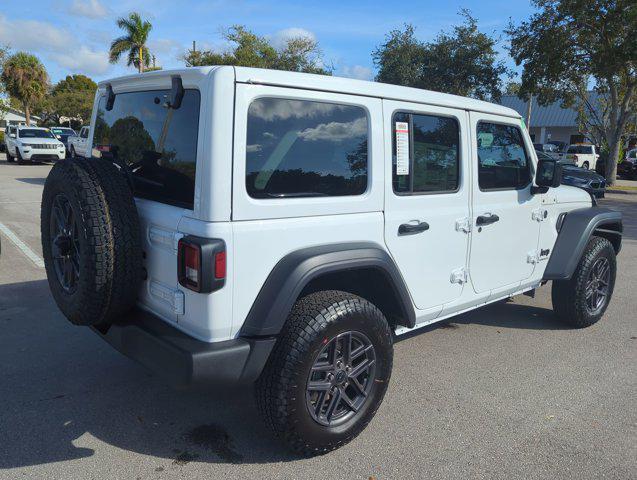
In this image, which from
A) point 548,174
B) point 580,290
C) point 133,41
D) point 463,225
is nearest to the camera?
point 463,225

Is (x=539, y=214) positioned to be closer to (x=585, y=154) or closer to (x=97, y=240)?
(x=97, y=240)

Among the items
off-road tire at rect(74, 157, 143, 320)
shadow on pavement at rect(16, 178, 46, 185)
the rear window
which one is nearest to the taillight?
the rear window

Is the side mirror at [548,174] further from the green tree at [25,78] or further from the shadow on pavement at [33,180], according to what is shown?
the green tree at [25,78]

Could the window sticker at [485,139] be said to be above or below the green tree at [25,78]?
below

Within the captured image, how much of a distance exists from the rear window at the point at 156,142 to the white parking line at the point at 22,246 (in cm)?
395

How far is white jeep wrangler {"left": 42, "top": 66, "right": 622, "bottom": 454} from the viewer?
247 cm

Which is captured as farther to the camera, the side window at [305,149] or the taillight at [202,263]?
the side window at [305,149]

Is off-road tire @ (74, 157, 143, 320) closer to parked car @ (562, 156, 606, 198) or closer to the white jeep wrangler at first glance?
the white jeep wrangler

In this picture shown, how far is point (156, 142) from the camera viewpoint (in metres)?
2.86

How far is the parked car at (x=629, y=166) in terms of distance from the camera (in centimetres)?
2772

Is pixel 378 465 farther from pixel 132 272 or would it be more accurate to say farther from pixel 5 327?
pixel 5 327

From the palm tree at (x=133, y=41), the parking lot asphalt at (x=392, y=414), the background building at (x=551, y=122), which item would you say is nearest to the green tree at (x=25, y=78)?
the palm tree at (x=133, y=41)

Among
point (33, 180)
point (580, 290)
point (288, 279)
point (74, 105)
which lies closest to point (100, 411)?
point (288, 279)

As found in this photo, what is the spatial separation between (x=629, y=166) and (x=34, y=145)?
2829 centimetres
